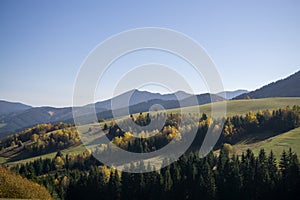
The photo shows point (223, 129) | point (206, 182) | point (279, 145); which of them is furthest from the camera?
point (223, 129)

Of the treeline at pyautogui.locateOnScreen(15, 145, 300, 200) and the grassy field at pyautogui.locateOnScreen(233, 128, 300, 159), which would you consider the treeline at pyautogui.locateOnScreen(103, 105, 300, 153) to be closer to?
the grassy field at pyautogui.locateOnScreen(233, 128, 300, 159)

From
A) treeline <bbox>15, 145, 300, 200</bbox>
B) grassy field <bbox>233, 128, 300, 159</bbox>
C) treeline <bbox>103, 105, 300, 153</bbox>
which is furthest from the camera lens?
treeline <bbox>103, 105, 300, 153</bbox>

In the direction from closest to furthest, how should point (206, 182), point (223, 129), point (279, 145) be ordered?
point (206, 182) → point (279, 145) → point (223, 129)

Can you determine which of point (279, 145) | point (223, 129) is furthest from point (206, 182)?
point (223, 129)

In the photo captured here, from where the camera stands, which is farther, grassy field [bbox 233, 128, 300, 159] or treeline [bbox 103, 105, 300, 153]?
treeline [bbox 103, 105, 300, 153]

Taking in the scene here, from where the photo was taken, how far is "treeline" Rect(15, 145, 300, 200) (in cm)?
6009

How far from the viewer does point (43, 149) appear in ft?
624

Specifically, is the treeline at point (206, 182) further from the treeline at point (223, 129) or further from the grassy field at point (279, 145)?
the treeline at point (223, 129)

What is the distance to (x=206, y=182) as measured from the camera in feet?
214

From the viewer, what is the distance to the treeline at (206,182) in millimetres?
60094

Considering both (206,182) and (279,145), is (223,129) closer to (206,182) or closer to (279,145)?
(279,145)

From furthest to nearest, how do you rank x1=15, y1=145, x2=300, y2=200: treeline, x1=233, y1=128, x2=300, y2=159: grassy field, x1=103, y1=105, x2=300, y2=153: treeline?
x1=103, y1=105, x2=300, y2=153: treeline, x1=233, y1=128, x2=300, y2=159: grassy field, x1=15, y1=145, x2=300, y2=200: treeline

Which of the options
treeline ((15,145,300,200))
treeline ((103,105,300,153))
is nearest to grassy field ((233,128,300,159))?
treeline ((103,105,300,153))

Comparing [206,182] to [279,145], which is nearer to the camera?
[206,182]
